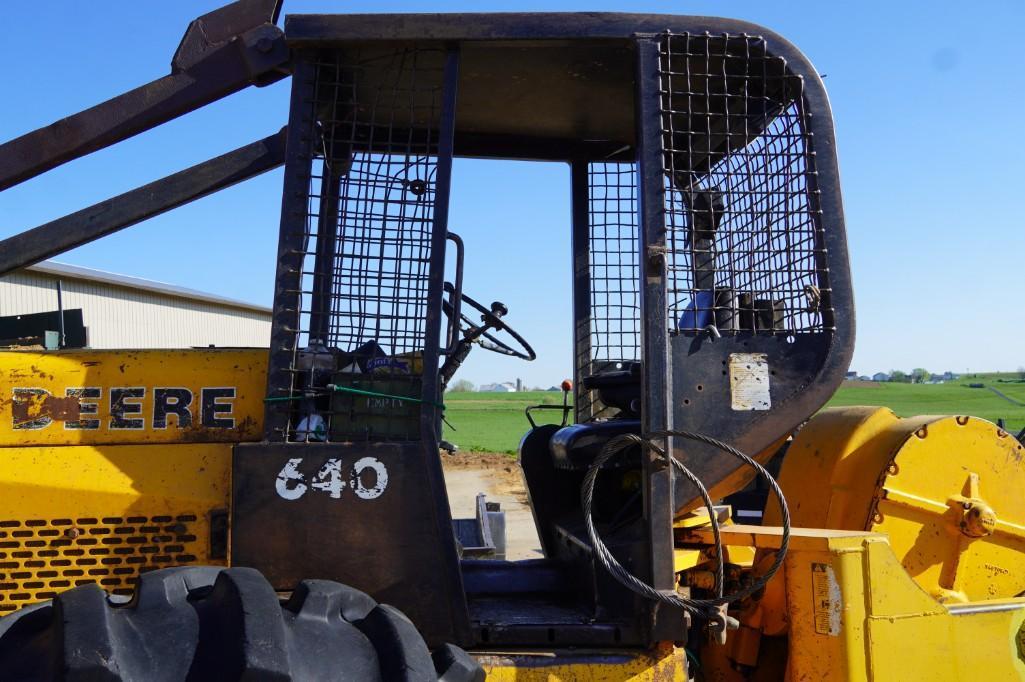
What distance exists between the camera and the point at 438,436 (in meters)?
2.98

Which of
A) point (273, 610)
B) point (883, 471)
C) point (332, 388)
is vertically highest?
point (332, 388)

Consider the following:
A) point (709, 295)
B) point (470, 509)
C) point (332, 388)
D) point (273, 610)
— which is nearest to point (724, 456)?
point (709, 295)

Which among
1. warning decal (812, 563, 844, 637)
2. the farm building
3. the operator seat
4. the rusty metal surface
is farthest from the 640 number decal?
the farm building

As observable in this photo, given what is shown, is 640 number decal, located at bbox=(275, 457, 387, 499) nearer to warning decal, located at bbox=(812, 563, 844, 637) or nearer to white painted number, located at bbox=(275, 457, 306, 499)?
white painted number, located at bbox=(275, 457, 306, 499)

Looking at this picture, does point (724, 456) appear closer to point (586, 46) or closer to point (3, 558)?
point (586, 46)

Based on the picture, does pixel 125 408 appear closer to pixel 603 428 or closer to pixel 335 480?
pixel 335 480

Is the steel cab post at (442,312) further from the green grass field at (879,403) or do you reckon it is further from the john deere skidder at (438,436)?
the green grass field at (879,403)

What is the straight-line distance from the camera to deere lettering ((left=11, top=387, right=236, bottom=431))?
2.79m

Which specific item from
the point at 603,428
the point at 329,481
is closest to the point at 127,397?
the point at 329,481

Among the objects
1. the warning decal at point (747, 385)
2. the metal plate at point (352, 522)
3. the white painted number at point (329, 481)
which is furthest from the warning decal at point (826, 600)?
the white painted number at point (329, 481)

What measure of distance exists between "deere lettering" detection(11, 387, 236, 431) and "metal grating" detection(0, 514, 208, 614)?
295mm

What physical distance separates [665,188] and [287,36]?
4.31 feet

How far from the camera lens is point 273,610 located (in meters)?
2.18

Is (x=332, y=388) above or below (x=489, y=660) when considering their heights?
above
